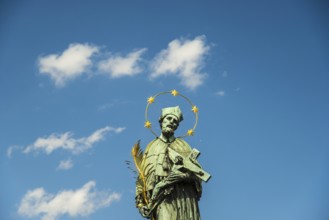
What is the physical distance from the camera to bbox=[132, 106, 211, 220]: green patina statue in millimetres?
17031

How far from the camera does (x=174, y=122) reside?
60.0ft

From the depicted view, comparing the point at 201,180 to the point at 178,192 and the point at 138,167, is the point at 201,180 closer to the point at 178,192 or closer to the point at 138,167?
the point at 178,192

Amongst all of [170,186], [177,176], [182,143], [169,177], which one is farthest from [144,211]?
[182,143]

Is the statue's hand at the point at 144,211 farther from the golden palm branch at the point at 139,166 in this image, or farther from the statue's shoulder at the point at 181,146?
the statue's shoulder at the point at 181,146

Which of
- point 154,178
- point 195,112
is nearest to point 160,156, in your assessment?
point 154,178

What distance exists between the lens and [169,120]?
18.2 meters

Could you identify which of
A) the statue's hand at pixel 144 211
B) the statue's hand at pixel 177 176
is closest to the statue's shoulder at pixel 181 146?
the statue's hand at pixel 177 176

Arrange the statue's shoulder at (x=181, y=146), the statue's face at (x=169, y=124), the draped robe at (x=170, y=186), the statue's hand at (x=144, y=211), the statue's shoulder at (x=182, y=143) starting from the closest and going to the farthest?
the draped robe at (x=170, y=186)
the statue's hand at (x=144, y=211)
the statue's shoulder at (x=181, y=146)
the statue's face at (x=169, y=124)
the statue's shoulder at (x=182, y=143)

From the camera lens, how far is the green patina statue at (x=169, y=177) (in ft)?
55.9

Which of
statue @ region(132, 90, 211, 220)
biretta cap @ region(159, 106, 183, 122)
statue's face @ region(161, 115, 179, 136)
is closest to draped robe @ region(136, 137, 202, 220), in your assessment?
statue @ region(132, 90, 211, 220)

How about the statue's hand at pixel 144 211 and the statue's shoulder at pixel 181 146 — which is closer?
the statue's hand at pixel 144 211

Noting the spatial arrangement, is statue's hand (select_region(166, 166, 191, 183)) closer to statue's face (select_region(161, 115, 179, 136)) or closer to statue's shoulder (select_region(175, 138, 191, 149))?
statue's shoulder (select_region(175, 138, 191, 149))

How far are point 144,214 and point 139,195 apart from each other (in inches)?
22.3

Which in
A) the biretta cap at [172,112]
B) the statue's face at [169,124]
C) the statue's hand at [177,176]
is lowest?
the statue's hand at [177,176]
